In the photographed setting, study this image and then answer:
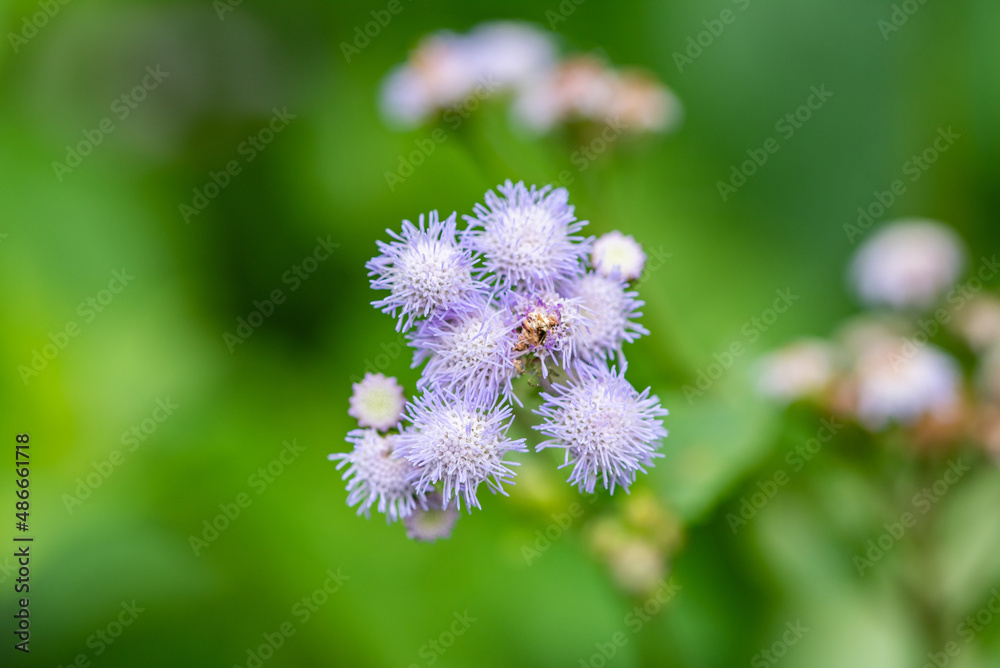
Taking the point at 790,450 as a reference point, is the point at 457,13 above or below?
above

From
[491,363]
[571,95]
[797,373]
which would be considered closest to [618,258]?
[491,363]

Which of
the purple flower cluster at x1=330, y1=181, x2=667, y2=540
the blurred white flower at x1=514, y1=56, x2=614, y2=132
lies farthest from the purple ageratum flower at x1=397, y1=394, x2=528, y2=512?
the blurred white flower at x1=514, y1=56, x2=614, y2=132

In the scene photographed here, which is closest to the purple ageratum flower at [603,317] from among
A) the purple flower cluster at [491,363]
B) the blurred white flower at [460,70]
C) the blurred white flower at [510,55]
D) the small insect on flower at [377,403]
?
the purple flower cluster at [491,363]

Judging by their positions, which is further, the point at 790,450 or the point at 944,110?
the point at 944,110

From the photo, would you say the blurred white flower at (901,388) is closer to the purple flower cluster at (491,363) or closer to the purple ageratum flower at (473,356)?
the purple flower cluster at (491,363)

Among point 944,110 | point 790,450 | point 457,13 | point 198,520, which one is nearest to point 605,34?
point 457,13

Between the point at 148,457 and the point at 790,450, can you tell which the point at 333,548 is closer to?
the point at 148,457

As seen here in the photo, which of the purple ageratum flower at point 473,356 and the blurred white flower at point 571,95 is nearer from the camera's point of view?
the purple ageratum flower at point 473,356
